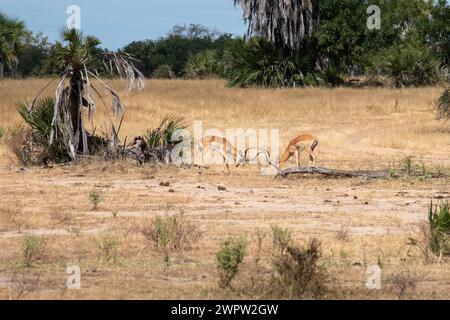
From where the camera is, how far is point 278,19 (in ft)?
145

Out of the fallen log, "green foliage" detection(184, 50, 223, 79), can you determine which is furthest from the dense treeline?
the fallen log

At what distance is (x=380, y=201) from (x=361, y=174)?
7.58ft

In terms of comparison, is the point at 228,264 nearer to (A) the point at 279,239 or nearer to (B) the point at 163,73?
(A) the point at 279,239

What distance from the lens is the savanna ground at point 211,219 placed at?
28.9 feet

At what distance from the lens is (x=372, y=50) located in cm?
5197

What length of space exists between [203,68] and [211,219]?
41645mm

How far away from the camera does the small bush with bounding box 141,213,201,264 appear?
1052 cm

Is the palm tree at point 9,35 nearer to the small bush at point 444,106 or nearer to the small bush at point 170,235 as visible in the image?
the small bush at point 444,106

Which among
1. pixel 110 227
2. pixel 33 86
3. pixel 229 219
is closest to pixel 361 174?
pixel 229 219

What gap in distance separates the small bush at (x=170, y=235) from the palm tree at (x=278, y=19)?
3330 cm

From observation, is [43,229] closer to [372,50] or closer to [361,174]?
[361,174]

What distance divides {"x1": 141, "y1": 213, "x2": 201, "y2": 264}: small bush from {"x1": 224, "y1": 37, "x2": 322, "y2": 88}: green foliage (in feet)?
104

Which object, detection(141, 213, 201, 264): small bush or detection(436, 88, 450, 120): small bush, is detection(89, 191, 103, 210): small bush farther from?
detection(436, 88, 450, 120): small bush

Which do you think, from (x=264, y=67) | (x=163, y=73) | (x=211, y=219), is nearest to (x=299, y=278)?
(x=211, y=219)
